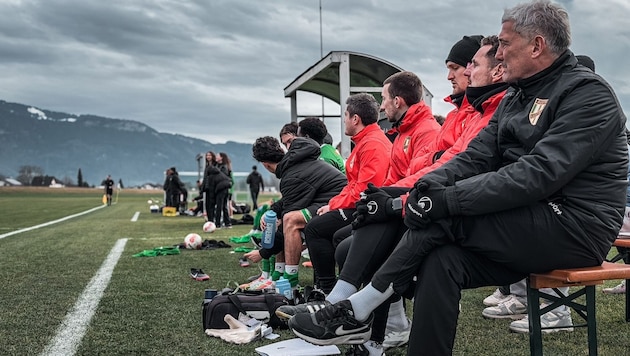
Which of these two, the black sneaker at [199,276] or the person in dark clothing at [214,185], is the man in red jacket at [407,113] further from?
the person in dark clothing at [214,185]

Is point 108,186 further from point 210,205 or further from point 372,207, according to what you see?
point 372,207

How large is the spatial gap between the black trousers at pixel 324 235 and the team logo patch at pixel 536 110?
2302mm

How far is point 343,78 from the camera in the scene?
10.4 metres

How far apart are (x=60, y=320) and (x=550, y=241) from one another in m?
3.59

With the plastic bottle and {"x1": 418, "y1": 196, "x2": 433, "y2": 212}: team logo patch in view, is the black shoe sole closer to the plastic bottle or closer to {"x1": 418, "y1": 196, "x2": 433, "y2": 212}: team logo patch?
{"x1": 418, "y1": 196, "x2": 433, "y2": 212}: team logo patch

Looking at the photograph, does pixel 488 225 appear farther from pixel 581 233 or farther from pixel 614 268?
pixel 614 268

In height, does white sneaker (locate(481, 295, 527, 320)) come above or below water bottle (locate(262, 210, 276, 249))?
below

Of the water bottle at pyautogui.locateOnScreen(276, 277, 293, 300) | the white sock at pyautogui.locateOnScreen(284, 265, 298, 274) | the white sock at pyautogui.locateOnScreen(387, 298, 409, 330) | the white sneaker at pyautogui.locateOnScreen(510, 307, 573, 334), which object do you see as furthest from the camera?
the white sock at pyautogui.locateOnScreen(284, 265, 298, 274)

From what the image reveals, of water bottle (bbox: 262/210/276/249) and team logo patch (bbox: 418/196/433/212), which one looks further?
water bottle (bbox: 262/210/276/249)

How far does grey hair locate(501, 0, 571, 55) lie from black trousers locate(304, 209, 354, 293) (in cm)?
242

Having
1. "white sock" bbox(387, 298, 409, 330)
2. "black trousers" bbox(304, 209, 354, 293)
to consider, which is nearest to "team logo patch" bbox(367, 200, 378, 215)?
"white sock" bbox(387, 298, 409, 330)

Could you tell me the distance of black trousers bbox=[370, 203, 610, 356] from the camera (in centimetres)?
249

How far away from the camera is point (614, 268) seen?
2.70 metres

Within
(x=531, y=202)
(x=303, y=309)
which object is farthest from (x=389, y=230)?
(x=531, y=202)
